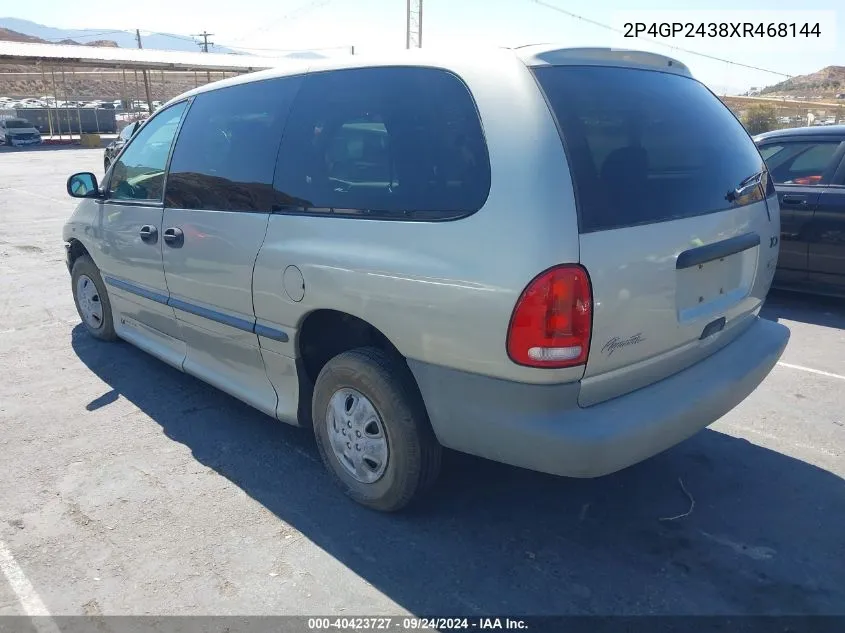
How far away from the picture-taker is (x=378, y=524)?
303cm

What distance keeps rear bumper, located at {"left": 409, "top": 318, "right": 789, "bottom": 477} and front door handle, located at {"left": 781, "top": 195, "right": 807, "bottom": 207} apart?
407cm

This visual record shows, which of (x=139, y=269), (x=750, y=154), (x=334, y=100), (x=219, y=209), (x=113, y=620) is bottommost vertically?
(x=113, y=620)

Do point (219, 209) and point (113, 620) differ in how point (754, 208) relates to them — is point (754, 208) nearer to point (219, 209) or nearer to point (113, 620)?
point (219, 209)

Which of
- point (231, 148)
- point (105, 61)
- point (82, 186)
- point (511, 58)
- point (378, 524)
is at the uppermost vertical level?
point (105, 61)

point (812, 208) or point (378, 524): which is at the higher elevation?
point (812, 208)

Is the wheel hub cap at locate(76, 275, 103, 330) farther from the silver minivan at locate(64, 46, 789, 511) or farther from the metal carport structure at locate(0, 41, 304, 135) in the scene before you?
the metal carport structure at locate(0, 41, 304, 135)

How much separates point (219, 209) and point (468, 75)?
5.24 ft

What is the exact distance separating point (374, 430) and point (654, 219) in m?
1.46

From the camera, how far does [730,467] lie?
11.5 ft

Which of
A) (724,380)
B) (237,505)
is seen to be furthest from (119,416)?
(724,380)

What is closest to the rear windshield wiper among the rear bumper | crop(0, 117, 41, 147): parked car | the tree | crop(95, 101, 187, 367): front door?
the rear bumper

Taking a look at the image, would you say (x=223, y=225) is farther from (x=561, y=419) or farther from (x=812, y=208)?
(x=812, y=208)

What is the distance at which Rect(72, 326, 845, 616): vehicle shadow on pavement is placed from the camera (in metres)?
2.57

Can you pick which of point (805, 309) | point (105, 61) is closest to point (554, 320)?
point (805, 309)
